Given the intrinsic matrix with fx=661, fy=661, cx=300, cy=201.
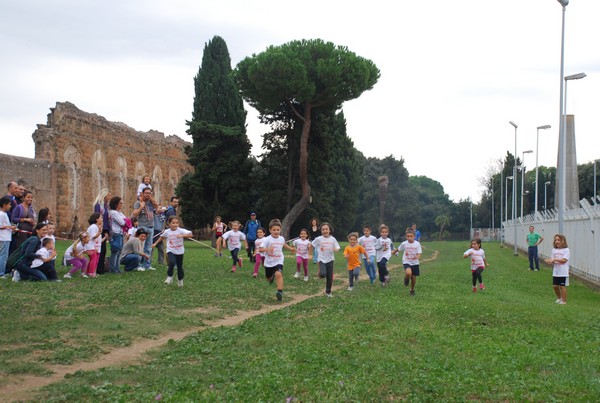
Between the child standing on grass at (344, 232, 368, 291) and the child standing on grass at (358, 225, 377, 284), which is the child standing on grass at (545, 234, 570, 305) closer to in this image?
the child standing on grass at (344, 232, 368, 291)

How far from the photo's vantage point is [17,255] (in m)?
14.4

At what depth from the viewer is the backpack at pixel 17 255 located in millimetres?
14172

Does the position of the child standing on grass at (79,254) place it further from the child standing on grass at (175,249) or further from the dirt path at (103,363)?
the dirt path at (103,363)

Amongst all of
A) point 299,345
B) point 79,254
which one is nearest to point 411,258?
point 79,254

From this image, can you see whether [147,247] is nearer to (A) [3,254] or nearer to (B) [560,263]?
(A) [3,254]

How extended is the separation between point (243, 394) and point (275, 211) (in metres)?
38.8

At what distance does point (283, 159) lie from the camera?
45.2 m

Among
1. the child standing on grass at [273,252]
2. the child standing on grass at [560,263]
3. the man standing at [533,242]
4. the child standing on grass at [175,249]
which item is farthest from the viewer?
the man standing at [533,242]

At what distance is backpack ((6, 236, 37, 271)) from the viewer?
46.5 feet

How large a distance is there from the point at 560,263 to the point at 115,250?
1096 centimetres

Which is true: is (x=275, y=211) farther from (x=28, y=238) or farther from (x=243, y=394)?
(x=243, y=394)

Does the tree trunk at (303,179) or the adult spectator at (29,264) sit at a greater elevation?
the tree trunk at (303,179)

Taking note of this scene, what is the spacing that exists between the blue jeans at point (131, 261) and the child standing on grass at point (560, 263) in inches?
414

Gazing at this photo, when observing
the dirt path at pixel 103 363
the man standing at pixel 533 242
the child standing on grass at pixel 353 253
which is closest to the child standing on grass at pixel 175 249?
the dirt path at pixel 103 363
